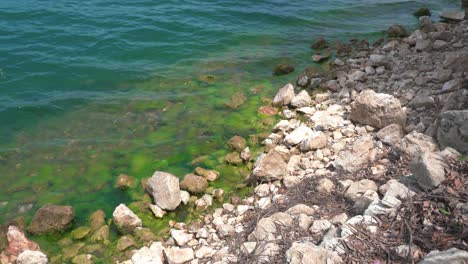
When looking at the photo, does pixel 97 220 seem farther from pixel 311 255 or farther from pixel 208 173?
pixel 311 255

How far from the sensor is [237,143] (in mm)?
9273

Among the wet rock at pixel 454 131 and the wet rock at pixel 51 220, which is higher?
the wet rock at pixel 454 131

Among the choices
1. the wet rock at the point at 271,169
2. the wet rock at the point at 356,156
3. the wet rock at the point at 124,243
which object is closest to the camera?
the wet rock at the point at 124,243

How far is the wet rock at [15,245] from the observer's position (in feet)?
22.3

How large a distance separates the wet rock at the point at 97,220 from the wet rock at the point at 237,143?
3089mm

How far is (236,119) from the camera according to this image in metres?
10.7

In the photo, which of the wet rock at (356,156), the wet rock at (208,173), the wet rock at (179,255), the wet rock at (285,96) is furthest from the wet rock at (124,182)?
the wet rock at (285,96)

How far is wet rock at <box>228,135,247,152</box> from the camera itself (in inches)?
364

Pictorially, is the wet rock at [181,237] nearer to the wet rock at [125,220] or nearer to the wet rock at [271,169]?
the wet rock at [125,220]

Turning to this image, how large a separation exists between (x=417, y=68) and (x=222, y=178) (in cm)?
628

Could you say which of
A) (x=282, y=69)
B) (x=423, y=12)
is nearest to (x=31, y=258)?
(x=282, y=69)

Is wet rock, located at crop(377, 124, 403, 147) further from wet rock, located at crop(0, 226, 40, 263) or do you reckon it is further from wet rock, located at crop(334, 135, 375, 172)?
wet rock, located at crop(0, 226, 40, 263)

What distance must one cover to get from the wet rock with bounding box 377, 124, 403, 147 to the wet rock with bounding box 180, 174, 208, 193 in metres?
3.47

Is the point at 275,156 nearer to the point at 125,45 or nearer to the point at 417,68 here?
the point at 417,68
